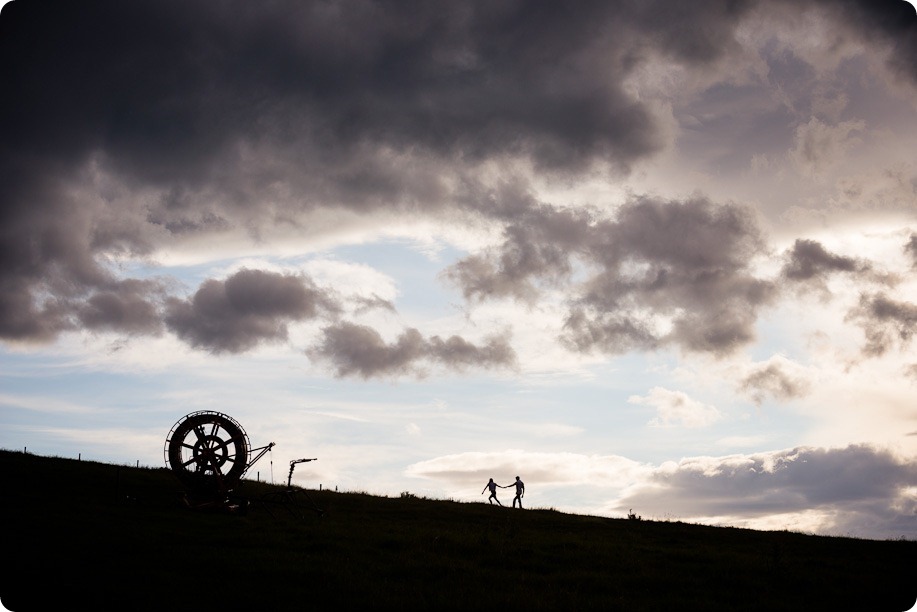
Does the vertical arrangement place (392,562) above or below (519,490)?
below

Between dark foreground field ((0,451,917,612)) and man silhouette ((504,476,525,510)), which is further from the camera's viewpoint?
man silhouette ((504,476,525,510))

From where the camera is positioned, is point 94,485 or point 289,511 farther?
point 94,485

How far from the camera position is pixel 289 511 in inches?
1293

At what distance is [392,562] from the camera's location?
889 inches

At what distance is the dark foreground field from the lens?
724 inches

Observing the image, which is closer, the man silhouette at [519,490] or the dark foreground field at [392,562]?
the dark foreground field at [392,562]

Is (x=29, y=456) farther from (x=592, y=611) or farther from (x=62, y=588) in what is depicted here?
(x=592, y=611)

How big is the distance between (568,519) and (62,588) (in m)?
24.5

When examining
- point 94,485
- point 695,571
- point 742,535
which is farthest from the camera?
point 94,485

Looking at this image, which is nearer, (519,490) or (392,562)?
(392,562)

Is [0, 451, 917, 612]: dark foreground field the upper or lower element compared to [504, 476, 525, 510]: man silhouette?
lower

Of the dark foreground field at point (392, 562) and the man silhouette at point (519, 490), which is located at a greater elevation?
the man silhouette at point (519, 490)

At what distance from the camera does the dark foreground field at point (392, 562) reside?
18.4m

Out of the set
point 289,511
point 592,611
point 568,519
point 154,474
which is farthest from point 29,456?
point 592,611
